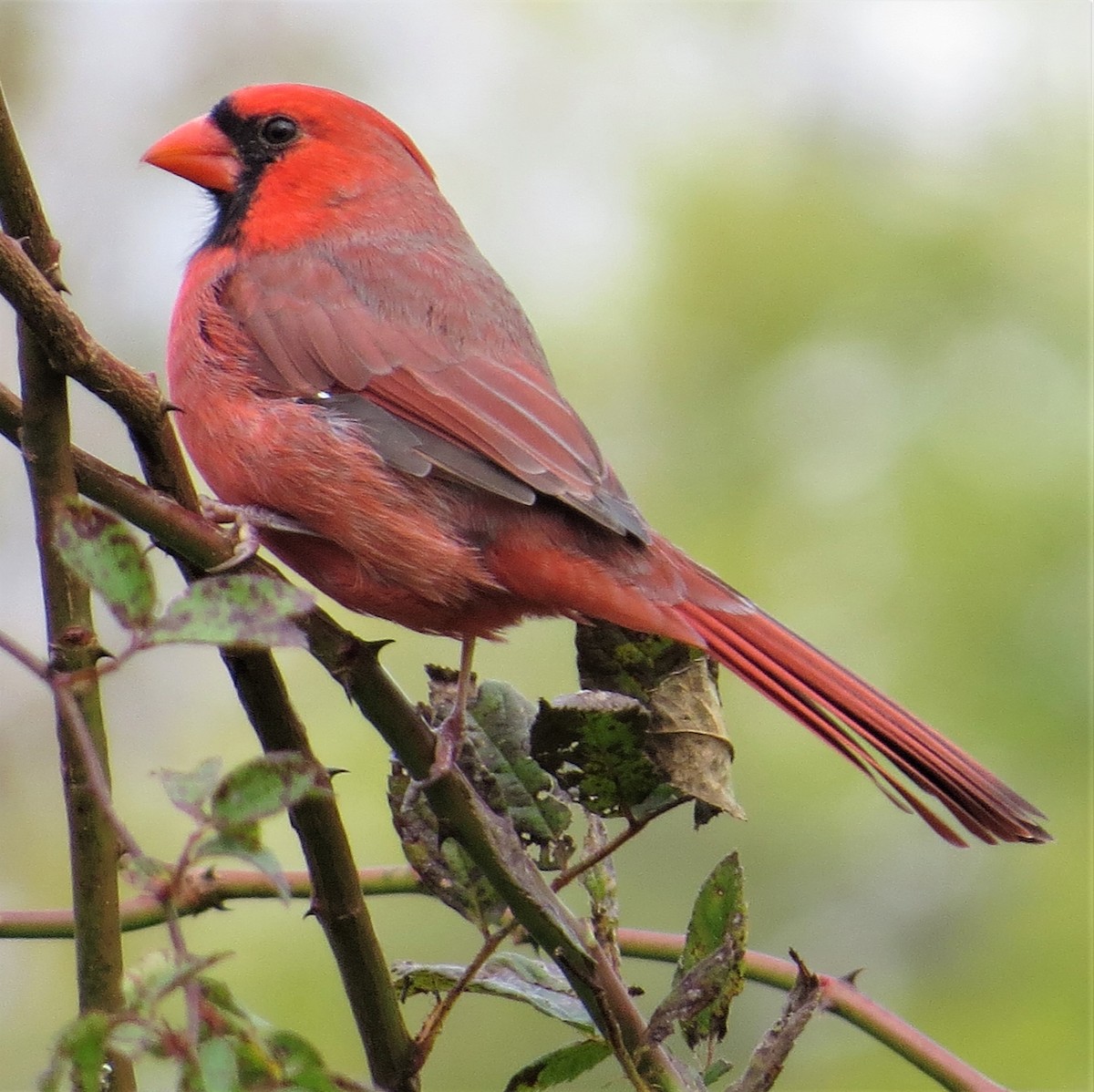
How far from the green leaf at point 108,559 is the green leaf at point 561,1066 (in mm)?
614

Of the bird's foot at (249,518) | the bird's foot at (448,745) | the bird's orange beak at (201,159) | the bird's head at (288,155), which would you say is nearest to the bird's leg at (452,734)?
the bird's foot at (448,745)

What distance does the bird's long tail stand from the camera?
1.79 meters

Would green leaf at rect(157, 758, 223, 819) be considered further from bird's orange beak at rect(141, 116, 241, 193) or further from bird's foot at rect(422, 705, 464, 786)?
bird's orange beak at rect(141, 116, 241, 193)

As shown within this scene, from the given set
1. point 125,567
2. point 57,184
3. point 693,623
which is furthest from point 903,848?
point 57,184

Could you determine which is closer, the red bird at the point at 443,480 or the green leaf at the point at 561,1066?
the green leaf at the point at 561,1066

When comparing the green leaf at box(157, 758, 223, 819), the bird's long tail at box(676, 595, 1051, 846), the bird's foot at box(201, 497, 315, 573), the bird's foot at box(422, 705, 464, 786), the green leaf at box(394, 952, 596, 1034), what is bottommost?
the green leaf at box(157, 758, 223, 819)

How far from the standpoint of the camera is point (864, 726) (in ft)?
6.22

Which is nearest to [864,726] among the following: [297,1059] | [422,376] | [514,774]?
[514,774]

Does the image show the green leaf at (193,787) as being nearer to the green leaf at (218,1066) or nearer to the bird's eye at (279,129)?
the green leaf at (218,1066)

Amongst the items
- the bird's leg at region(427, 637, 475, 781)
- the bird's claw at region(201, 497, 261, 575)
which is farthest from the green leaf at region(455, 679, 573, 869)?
the bird's claw at region(201, 497, 261, 575)

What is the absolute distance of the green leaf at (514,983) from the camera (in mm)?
1415

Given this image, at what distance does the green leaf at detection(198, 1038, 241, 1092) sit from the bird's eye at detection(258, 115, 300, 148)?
2.08 meters

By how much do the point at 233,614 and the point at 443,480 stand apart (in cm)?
122

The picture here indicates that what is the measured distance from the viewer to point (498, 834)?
Answer: 1.39 meters
